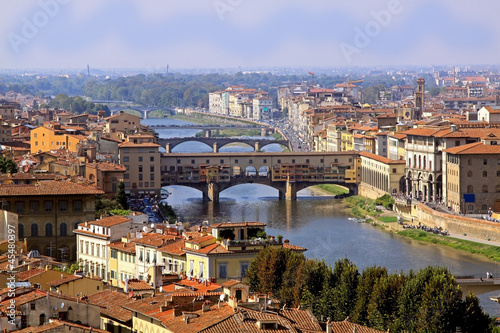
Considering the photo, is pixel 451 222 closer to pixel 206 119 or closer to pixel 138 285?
pixel 138 285

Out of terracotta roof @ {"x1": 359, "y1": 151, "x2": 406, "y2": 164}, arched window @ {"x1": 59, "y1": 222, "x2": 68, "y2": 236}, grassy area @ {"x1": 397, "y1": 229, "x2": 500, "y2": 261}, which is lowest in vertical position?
grassy area @ {"x1": 397, "y1": 229, "x2": 500, "y2": 261}

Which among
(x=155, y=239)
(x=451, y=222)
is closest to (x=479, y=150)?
(x=451, y=222)

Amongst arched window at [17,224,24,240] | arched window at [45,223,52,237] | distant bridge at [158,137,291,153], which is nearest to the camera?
arched window at [17,224,24,240]

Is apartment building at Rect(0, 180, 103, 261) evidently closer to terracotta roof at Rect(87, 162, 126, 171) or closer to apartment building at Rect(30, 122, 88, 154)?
terracotta roof at Rect(87, 162, 126, 171)

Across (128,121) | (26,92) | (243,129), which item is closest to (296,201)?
(128,121)

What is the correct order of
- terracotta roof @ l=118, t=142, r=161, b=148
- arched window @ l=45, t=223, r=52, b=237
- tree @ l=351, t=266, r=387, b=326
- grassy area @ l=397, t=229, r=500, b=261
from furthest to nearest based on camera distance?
terracotta roof @ l=118, t=142, r=161, b=148
grassy area @ l=397, t=229, r=500, b=261
arched window @ l=45, t=223, r=52, b=237
tree @ l=351, t=266, r=387, b=326

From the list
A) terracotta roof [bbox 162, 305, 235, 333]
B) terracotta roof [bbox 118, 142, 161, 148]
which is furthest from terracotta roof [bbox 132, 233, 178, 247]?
terracotta roof [bbox 118, 142, 161, 148]

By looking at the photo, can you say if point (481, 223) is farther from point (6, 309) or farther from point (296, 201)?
point (6, 309)
